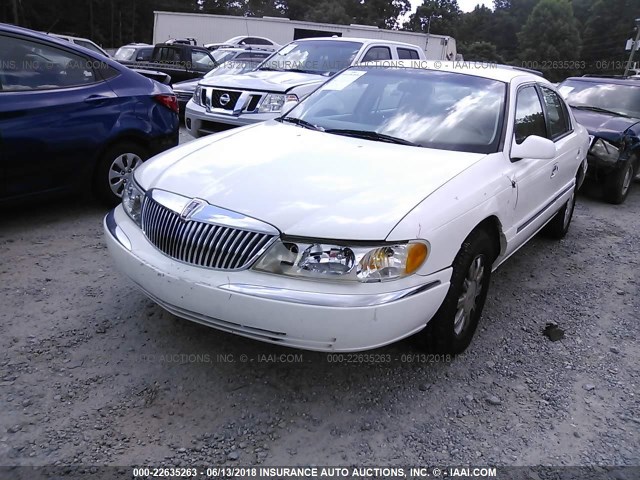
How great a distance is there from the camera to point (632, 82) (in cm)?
833

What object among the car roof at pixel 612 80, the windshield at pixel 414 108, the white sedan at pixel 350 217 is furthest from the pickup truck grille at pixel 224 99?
the car roof at pixel 612 80

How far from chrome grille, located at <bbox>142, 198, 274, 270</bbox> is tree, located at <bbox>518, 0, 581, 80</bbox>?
68.6 m

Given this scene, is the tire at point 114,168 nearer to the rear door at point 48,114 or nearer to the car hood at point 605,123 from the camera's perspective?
the rear door at point 48,114

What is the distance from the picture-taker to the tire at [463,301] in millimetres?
2674

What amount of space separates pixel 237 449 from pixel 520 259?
10.8ft

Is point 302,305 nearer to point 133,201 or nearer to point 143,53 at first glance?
point 133,201

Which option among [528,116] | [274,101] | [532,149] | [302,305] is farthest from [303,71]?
[302,305]

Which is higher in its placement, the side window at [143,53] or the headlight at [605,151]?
the side window at [143,53]

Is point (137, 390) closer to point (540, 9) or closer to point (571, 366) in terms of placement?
point (571, 366)

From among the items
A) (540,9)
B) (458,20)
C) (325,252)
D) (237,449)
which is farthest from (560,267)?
(458,20)

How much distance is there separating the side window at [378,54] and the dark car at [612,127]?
2.86 m

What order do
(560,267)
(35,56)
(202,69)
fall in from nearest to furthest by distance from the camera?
1. (35,56)
2. (560,267)
3. (202,69)

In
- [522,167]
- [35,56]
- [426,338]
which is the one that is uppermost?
[35,56]

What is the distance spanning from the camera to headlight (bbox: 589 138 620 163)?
6.72 m
